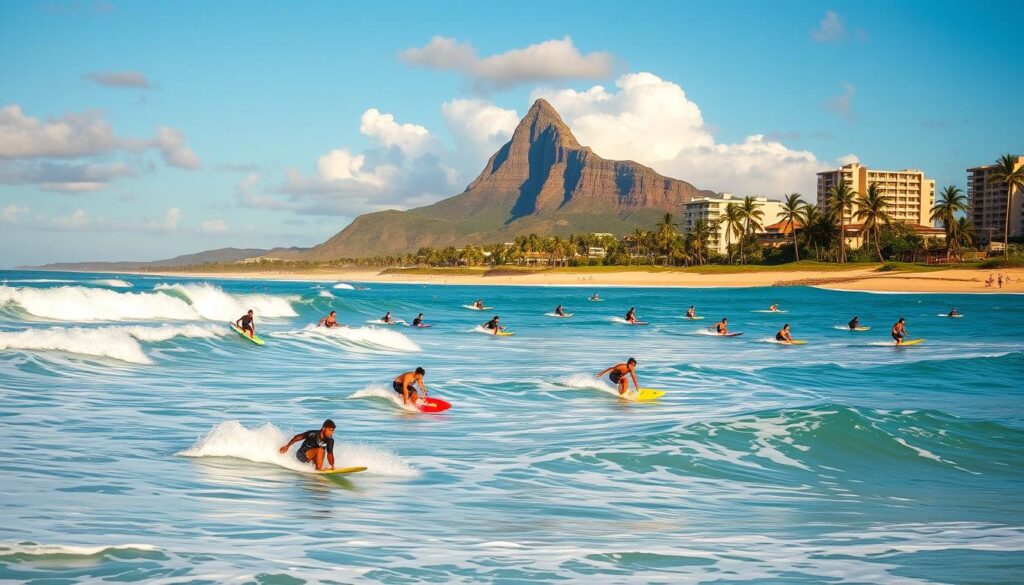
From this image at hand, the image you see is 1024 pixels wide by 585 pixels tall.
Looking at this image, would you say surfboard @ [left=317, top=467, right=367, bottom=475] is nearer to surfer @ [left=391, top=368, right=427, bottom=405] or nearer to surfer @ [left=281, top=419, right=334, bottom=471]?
surfer @ [left=281, top=419, right=334, bottom=471]

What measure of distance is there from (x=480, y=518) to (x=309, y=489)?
8.93ft

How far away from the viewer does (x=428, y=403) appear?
69.4 ft

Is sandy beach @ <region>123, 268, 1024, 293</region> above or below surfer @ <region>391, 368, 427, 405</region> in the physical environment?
above

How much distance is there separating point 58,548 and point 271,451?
225 inches

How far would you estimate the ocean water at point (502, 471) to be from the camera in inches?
378

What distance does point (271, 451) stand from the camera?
48.5 ft

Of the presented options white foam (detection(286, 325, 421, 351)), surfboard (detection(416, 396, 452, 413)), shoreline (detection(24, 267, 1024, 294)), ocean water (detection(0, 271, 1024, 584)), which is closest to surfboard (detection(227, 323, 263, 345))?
ocean water (detection(0, 271, 1024, 584))

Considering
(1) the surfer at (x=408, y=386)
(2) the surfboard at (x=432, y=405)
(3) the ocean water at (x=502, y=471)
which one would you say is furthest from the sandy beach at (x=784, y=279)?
(1) the surfer at (x=408, y=386)

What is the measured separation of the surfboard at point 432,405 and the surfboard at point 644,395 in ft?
16.1

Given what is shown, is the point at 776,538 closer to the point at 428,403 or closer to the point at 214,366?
the point at 428,403

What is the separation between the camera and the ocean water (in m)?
9.61

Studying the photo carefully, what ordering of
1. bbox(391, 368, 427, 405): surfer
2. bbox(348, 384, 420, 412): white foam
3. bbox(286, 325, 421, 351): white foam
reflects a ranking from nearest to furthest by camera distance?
bbox(391, 368, 427, 405): surfer → bbox(348, 384, 420, 412): white foam → bbox(286, 325, 421, 351): white foam

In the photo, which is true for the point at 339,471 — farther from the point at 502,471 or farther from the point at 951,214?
the point at 951,214

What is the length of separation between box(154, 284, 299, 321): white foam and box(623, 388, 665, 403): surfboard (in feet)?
140
